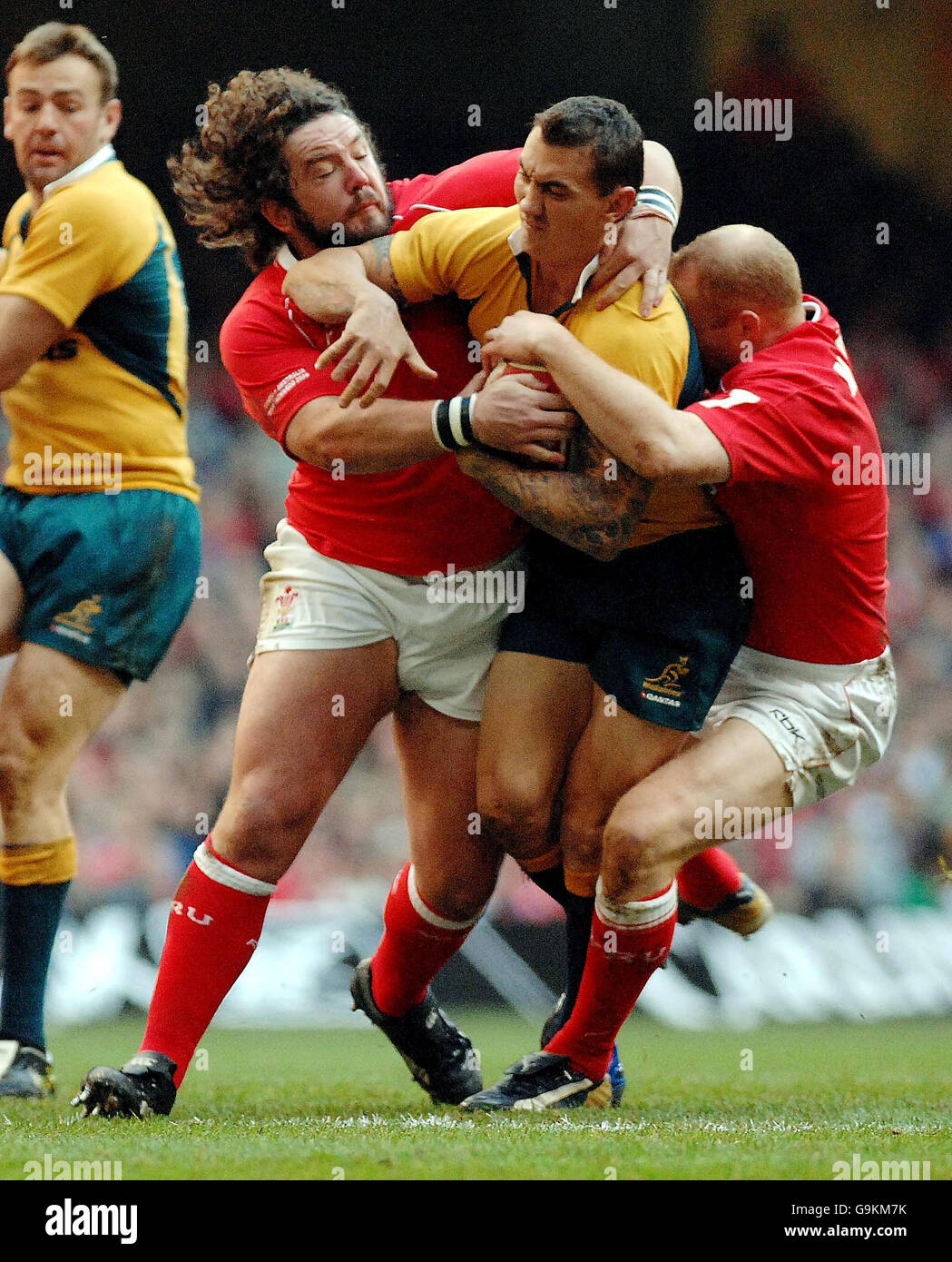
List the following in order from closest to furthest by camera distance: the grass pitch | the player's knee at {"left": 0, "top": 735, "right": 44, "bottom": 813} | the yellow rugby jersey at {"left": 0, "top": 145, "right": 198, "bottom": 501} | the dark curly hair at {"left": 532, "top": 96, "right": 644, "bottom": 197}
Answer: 1. the grass pitch
2. the dark curly hair at {"left": 532, "top": 96, "right": 644, "bottom": 197}
3. the player's knee at {"left": 0, "top": 735, "right": 44, "bottom": 813}
4. the yellow rugby jersey at {"left": 0, "top": 145, "right": 198, "bottom": 501}

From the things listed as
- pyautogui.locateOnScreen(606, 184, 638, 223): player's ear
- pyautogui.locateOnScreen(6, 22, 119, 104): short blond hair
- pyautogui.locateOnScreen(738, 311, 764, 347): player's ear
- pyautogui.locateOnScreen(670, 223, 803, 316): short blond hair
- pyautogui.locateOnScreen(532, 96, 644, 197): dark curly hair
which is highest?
pyautogui.locateOnScreen(6, 22, 119, 104): short blond hair

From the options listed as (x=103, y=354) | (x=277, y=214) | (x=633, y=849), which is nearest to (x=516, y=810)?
(x=633, y=849)

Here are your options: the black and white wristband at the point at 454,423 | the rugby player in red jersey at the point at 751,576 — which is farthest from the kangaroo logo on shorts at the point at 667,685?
the black and white wristband at the point at 454,423

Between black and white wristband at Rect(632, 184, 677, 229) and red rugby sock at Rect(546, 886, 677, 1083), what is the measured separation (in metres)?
1.57

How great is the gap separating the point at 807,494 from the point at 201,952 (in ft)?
5.88

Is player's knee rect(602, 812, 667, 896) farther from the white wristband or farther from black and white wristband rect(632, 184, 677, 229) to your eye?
black and white wristband rect(632, 184, 677, 229)

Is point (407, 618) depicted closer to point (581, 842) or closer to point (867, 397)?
point (581, 842)

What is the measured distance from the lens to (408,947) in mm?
4148

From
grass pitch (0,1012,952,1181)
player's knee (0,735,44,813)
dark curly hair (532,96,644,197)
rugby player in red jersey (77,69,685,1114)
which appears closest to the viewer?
grass pitch (0,1012,952,1181)

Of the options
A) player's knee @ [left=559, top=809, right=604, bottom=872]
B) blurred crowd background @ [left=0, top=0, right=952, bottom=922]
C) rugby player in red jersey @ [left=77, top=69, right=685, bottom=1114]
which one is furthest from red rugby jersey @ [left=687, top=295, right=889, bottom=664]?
blurred crowd background @ [left=0, top=0, right=952, bottom=922]

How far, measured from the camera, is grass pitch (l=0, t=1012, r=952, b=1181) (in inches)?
109

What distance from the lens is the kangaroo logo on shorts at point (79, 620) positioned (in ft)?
14.6

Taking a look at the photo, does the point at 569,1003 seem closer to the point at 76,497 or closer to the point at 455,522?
the point at 455,522
